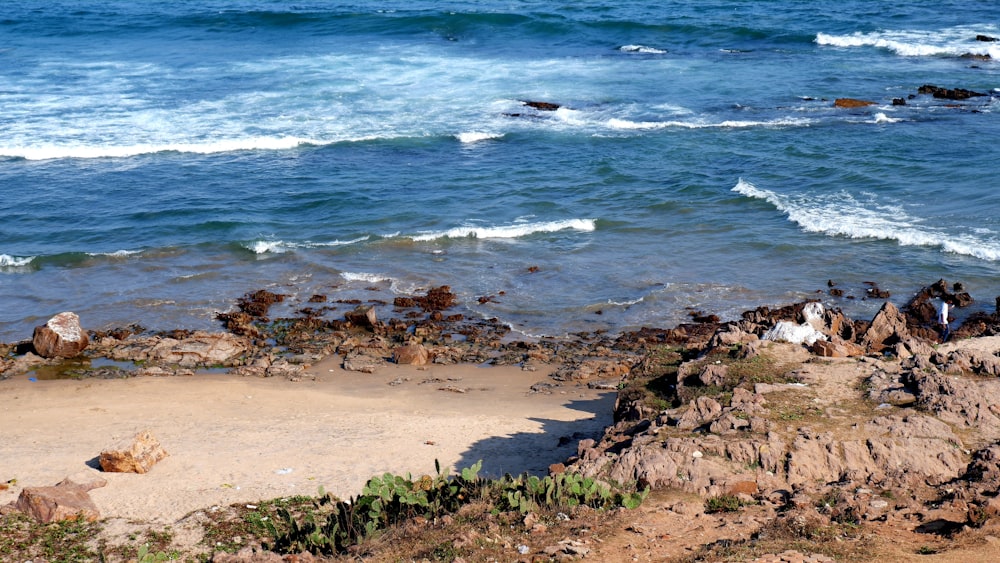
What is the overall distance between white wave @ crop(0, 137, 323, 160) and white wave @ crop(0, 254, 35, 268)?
8.31 m

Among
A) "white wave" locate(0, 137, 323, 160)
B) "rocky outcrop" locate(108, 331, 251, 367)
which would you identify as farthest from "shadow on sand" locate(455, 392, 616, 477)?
"white wave" locate(0, 137, 323, 160)

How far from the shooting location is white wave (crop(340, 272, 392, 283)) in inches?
827

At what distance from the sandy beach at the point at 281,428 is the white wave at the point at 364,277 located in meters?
3.89

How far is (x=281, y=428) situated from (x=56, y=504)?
3.86 m

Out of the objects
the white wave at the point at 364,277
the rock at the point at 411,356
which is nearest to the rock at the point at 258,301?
the white wave at the point at 364,277

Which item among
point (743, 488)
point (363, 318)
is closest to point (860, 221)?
point (363, 318)

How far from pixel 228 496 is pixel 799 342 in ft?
27.5

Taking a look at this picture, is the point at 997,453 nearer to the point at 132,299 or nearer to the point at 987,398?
the point at 987,398

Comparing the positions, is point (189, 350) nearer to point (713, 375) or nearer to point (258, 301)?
point (258, 301)

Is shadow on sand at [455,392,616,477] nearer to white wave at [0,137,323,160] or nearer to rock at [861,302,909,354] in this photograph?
rock at [861,302,909,354]

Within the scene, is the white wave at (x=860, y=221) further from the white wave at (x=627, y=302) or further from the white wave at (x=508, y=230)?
the white wave at (x=627, y=302)

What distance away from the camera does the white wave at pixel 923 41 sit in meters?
39.3

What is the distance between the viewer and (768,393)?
11.9 meters

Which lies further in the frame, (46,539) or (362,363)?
(362,363)
